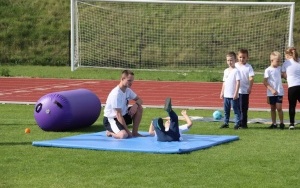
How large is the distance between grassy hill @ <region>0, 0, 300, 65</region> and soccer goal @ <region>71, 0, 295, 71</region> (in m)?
3.90

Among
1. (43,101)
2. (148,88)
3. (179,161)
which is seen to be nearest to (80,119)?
(43,101)

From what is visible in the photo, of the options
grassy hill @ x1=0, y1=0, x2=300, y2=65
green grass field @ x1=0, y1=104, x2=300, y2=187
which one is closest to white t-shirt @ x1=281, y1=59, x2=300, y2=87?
green grass field @ x1=0, y1=104, x2=300, y2=187

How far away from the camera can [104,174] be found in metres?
10.3

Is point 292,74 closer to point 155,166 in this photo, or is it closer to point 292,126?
point 292,126

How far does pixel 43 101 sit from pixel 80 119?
0.83 m

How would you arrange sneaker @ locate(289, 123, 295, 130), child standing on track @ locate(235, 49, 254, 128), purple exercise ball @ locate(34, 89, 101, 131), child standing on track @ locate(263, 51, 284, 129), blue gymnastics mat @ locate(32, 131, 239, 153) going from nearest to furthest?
blue gymnastics mat @ locate(32, 131, 239, 153), purple exercise ball @ locate(34, 89, 101, 131), sneaker @ locate(289, 123, 295, 130), child standing on track @ locate(263, 51, 284, 129), child standing on track @ locate(235, 49, 254, 128)

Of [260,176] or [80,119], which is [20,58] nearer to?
[80,119]

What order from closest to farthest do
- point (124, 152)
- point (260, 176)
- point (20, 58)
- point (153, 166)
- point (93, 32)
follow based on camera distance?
1. point (260, 176)
2. point (153, 166)
3. point (124, 152)
4. point (93, 32)
5. point (20, 58)

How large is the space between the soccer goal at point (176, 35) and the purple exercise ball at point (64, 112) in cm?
1811

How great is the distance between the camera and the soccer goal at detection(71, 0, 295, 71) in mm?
34938

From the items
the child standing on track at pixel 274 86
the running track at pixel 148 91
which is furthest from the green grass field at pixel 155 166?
the running track at pixel 148 91

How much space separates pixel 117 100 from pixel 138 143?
1.36m

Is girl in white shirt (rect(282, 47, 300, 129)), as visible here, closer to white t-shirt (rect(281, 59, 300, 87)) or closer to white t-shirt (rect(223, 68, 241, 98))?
white t-shirt (rect(281, 59, 300, 87))

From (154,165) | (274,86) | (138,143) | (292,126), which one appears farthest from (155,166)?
(274,86)
